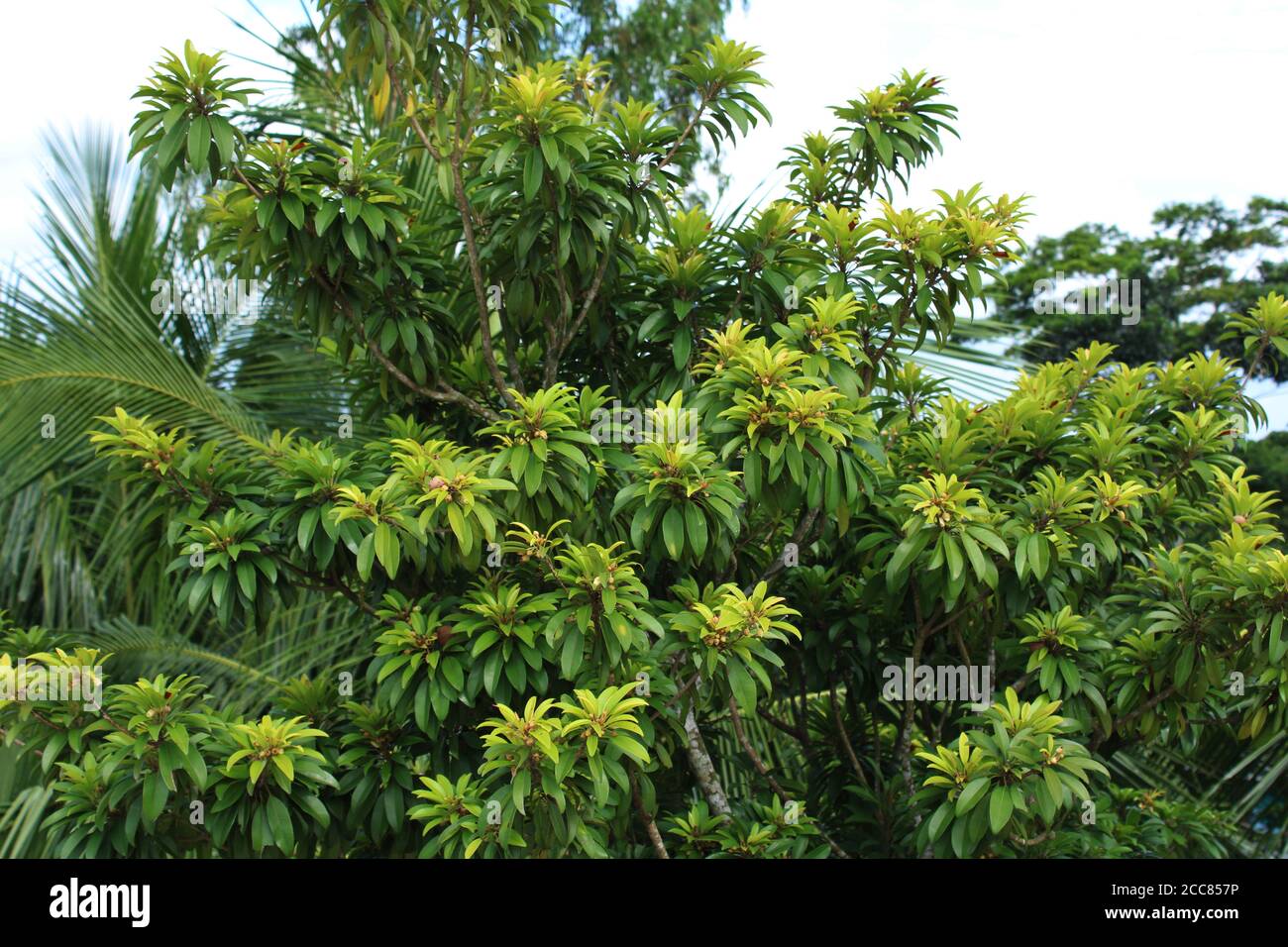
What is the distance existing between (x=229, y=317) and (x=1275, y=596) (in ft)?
17.0

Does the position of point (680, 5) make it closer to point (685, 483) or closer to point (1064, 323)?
point (1064, 323)

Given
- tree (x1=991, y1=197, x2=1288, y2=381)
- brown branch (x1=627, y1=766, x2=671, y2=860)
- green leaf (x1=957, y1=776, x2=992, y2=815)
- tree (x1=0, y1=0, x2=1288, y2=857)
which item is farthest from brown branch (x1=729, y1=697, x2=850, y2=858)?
tree (x1=991, y1=197, x2=1288, y2=381)

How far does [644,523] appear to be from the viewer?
9.43 ft

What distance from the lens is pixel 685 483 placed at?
2.82m

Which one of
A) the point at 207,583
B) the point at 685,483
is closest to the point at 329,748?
the point at 207,583

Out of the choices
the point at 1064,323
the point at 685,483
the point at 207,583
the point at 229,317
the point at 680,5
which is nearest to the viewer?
the point at 685,483

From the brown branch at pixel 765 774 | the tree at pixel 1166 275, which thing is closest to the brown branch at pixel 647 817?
the brown branch at pixel 765 774

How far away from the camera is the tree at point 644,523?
2828mm

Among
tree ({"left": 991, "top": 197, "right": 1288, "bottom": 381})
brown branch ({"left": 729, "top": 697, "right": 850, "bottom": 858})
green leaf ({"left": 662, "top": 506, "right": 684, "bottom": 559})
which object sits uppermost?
tree ({"left": 991, "top": 197, "right": 1288, "bottom": 381})

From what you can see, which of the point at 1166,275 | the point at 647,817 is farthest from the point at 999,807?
the point at 1166,275

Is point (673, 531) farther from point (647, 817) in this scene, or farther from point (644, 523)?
point (647, 817)

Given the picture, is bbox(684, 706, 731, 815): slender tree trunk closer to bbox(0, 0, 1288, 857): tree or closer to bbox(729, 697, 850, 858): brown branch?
bbox(0, 0, 1288, 857): tree

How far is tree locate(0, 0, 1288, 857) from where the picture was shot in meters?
2.83

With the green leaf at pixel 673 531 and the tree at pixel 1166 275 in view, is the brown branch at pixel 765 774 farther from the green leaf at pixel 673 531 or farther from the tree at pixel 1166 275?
the tree at pixel 1166 275
